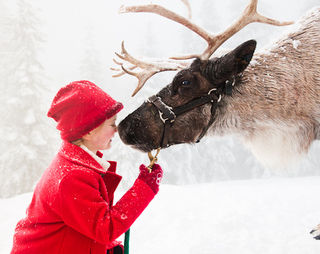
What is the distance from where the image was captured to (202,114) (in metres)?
2.70

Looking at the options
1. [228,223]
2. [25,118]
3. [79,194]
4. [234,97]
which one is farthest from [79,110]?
[25,118]

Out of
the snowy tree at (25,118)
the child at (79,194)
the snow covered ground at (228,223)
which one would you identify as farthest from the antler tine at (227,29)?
the snowy tree at (25,118)

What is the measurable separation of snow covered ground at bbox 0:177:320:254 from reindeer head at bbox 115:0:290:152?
1.59 metres

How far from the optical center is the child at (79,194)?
143 centimetres

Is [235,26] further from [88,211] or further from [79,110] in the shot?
[88,211]

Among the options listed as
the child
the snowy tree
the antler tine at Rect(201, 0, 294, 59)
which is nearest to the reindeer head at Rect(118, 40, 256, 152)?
the antler tine at Rect(201, 0, 294, 59)

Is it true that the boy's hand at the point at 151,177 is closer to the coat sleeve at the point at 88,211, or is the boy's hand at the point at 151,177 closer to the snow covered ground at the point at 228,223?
the coat sleeve at the point at 88,211

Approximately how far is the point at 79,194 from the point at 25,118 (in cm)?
1254

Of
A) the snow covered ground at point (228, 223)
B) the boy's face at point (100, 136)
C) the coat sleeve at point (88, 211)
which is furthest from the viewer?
the snow covered ground at point (228, 223)

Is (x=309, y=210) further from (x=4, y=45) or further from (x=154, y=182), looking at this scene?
(x=4, y=45)

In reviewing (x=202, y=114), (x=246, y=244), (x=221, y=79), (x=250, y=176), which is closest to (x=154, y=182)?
(x=202, y=114)

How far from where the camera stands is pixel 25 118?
12.4 m

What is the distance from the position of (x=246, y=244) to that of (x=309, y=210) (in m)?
1.64

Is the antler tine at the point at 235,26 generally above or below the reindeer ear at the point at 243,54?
above
